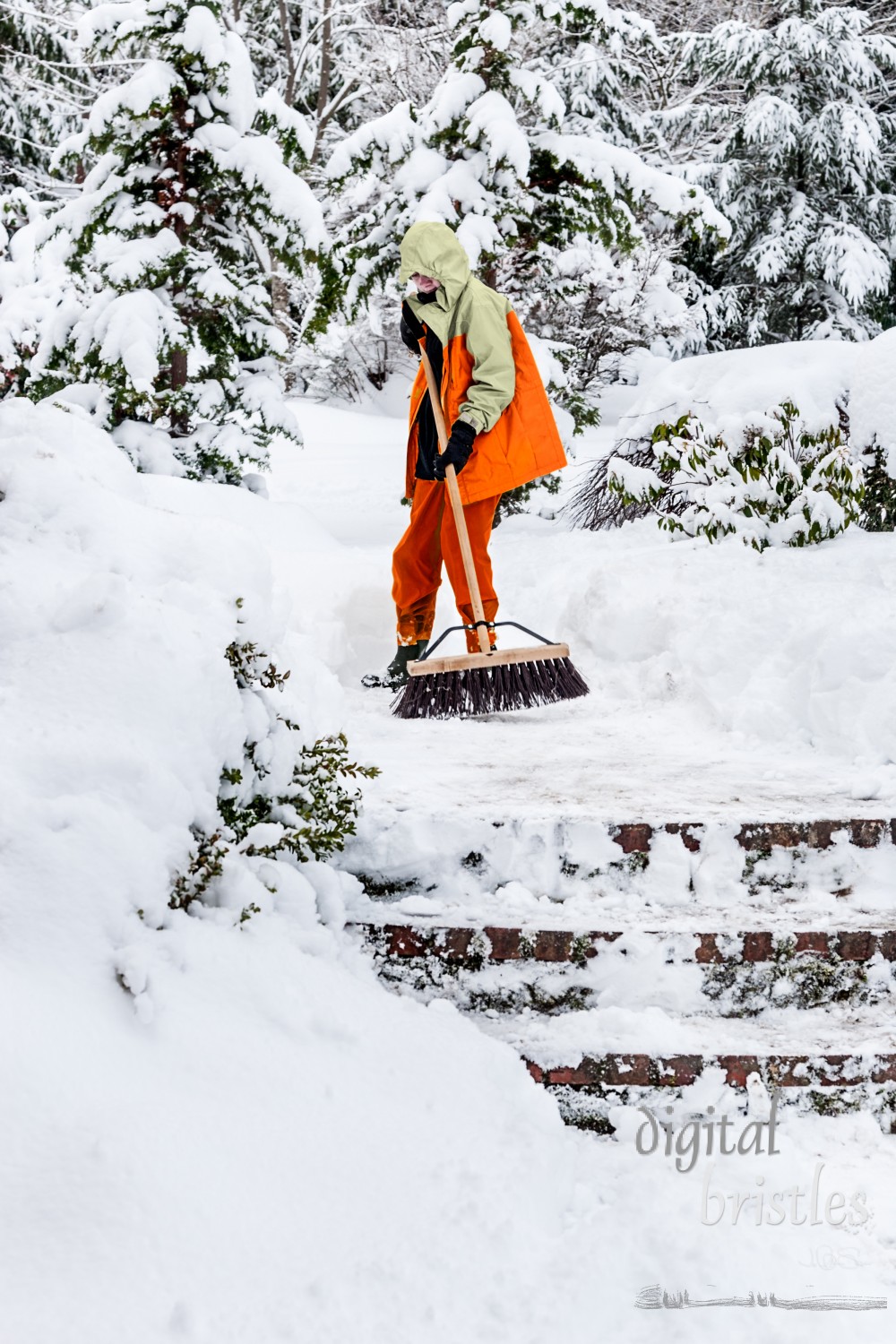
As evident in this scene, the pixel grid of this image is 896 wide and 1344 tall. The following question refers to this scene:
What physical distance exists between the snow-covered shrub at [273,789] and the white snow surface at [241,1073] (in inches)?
2.9

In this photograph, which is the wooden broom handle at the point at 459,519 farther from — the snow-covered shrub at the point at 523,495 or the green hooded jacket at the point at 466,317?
the snow-covered shrub at the point at 523,495

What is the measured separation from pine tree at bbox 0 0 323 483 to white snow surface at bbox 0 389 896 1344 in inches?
141

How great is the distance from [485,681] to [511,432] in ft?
3.39

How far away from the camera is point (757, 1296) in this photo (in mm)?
1876

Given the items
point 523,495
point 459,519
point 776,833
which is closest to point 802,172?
point 523,495

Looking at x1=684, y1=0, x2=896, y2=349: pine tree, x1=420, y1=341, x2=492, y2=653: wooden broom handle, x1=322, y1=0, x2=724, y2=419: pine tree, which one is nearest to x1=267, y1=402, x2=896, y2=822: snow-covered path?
x1=420, y1=341, x2=492, y2=653: wooden broom handle

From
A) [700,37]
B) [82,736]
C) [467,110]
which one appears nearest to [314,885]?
[82,736]

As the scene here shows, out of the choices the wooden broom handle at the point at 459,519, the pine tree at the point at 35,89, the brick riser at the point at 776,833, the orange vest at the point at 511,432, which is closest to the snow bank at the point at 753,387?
the orange vest at the point at 511,432

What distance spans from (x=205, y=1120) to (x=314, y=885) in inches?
28.0

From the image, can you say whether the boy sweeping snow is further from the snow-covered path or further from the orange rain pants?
the snow-covered path

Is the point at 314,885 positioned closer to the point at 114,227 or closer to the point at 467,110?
the point at 114,227

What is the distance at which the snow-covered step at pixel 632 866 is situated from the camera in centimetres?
269

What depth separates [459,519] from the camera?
4098 millimetres

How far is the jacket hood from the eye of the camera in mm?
4105
